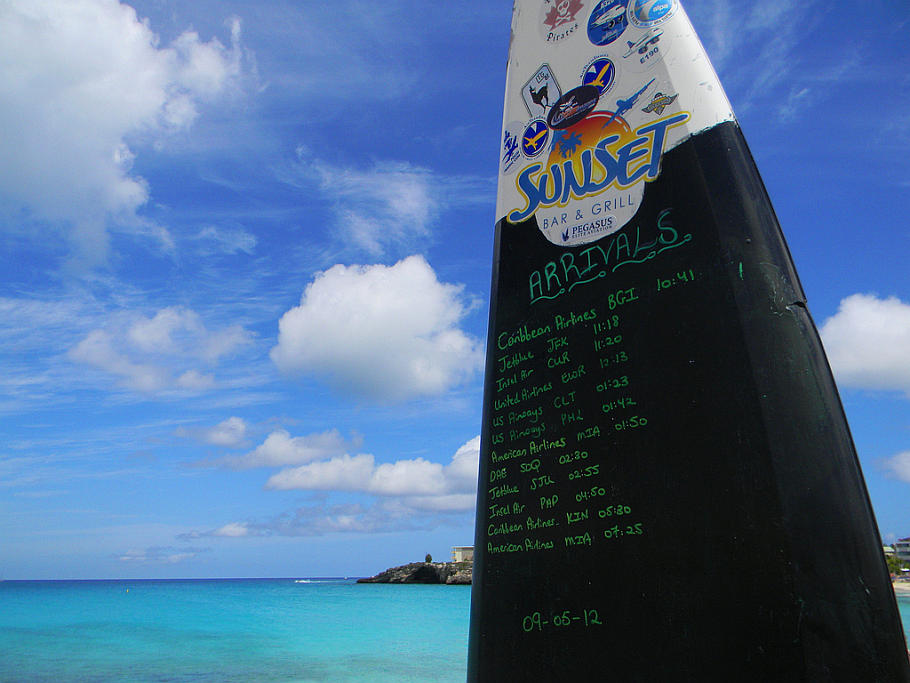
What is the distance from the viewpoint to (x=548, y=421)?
3090 millimetres

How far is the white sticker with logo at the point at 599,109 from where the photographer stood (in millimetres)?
3008

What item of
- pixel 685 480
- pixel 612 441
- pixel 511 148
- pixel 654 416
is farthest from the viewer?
pixel 511 148

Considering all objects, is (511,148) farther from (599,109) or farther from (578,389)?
(578,389)

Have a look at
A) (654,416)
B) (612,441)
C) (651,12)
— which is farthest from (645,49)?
(612,441)

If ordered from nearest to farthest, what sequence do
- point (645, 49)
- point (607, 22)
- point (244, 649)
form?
point (645, 49) < point (607, 22) < point (244, 649)

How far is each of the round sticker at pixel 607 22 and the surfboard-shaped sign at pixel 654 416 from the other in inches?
0.5

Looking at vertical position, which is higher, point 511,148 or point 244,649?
point 511,148

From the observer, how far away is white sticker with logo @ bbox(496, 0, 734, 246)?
118 inches

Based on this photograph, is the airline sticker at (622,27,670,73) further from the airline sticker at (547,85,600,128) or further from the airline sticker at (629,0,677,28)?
the airline sticker at (547,85,600,128)

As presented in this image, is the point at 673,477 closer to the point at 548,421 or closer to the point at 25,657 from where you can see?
the point at 548,421

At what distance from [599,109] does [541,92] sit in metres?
0.56

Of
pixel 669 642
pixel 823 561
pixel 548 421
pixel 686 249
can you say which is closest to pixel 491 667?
pixel 669 642

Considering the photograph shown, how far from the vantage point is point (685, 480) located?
97.5 inches

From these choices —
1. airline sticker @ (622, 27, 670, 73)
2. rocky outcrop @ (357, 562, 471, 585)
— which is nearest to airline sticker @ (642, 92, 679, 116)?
airline sticker @ (622, 27, 670, 73)
